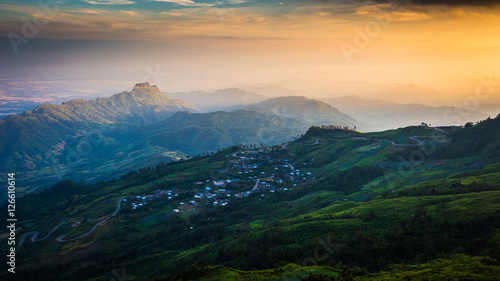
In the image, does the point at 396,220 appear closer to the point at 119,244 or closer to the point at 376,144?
the point at 119,244

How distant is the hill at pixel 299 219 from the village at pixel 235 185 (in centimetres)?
72

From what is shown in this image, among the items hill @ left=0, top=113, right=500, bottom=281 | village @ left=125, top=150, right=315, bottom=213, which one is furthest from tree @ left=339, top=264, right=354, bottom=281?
village @ left=125, top=150, right=315, bottom=213

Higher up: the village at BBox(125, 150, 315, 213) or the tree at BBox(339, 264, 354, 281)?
the tree at BBox(339, 264, 354, 281)

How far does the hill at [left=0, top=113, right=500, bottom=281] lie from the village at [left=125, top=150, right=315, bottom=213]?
716 millimetres

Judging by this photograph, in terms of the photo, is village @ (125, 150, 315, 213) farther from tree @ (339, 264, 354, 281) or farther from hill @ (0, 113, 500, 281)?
tree @ (339, 264, 354, 281)

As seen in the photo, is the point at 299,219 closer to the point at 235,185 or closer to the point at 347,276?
the point at 347,276

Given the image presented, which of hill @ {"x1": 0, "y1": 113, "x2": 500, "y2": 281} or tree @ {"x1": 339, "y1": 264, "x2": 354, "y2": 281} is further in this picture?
hill @ {"x1": 0, "y1": 113, "x2": 500, "y2": 281}

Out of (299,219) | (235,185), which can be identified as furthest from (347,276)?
(235,185)

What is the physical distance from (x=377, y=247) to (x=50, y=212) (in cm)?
18434

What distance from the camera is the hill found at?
5319 centimetres

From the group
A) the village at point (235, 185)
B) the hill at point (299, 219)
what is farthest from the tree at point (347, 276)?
the village at point (235, 185)

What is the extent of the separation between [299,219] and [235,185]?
74563 millimetres

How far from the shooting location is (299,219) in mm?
87250

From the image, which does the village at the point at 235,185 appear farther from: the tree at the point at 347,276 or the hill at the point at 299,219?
the tree at the point at 347,276
